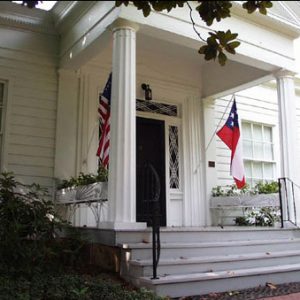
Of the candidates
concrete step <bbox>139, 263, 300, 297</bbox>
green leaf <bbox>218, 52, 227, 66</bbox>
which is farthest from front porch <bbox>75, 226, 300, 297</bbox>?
green leaf <bbox>218, 52, 227, 66</bbox>

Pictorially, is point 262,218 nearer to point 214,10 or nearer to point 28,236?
point 28,236

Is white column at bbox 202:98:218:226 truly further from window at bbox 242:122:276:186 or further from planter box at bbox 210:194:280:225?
window at bbox 242:122:276:186

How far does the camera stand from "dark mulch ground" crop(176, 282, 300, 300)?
14.8 feet

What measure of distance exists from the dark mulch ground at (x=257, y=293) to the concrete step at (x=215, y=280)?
8cm

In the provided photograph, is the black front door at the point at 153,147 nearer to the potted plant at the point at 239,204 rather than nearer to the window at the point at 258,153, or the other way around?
the potted plant at the point at 239,204

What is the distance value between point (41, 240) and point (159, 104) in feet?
14.9

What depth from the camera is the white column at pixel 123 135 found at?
5.33 m

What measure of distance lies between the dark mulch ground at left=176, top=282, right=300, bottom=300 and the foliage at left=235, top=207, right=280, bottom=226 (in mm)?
3211

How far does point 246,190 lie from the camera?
9234 mm

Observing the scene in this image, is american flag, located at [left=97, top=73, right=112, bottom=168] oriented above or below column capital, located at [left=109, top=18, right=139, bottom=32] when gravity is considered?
below

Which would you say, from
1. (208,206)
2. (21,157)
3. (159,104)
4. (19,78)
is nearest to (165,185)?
(208,206)

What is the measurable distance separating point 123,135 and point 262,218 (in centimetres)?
454

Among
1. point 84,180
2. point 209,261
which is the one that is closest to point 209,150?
point 84,180

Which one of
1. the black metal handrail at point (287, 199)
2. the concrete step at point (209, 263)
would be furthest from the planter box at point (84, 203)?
the black metal handrail at point (287, 199)
